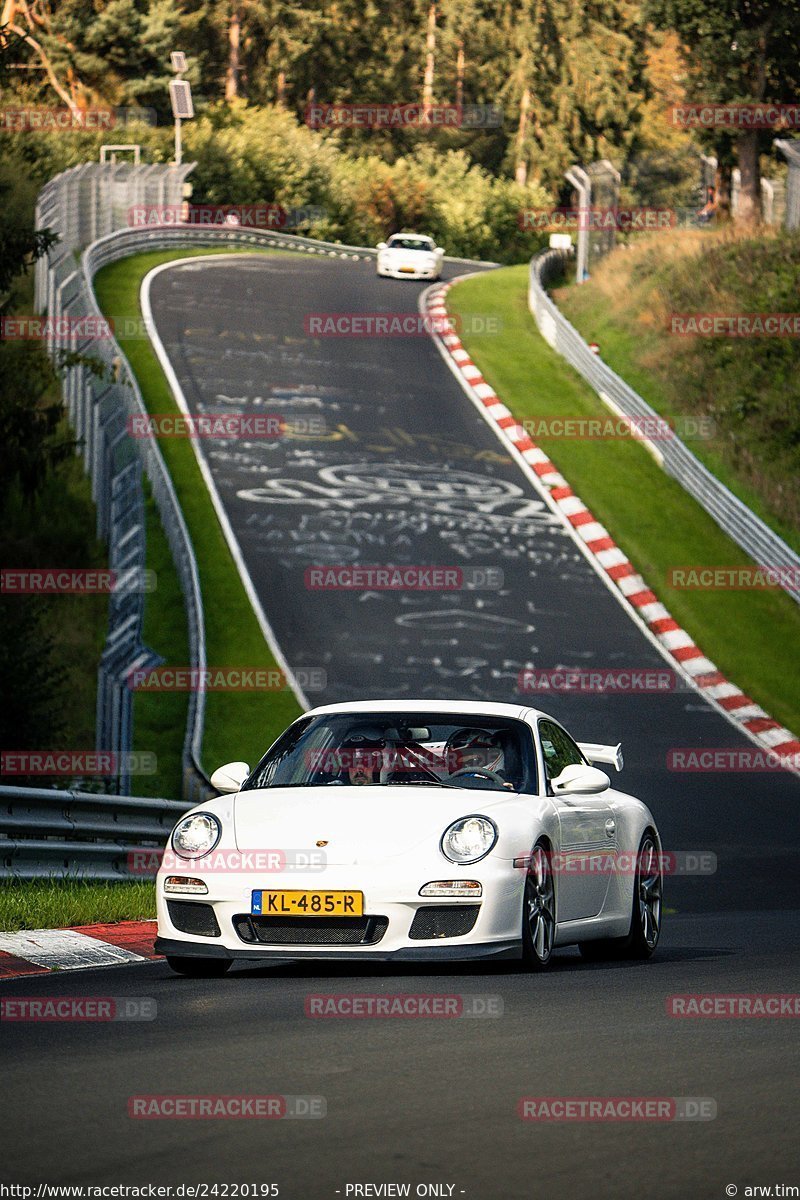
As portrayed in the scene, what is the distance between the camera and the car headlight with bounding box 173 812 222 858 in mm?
9141

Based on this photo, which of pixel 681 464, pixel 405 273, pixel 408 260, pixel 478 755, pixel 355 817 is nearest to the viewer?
pixel 355 817

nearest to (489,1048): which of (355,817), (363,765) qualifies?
(355,817)

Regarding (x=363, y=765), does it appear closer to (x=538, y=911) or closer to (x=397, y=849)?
(x=397, y=849)

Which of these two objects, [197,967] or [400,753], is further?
[400,753]

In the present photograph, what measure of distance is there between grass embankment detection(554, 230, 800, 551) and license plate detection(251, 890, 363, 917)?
22.2 m

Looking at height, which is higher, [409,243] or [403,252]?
[409,243]

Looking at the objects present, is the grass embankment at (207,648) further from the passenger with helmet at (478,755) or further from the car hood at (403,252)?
the car hood at (403,252)

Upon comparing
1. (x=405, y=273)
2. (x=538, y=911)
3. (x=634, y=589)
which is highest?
(x=538, y=911)

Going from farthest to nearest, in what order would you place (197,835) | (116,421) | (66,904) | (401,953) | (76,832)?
(116,421)
(76,832)
(66,904)
(197,835)
(401,953)

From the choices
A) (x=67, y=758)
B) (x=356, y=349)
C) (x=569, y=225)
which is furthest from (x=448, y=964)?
(x=569, y=225)

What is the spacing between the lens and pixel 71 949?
32.4 feet

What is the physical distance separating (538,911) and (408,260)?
44421 millimetres

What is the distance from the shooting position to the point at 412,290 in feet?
167

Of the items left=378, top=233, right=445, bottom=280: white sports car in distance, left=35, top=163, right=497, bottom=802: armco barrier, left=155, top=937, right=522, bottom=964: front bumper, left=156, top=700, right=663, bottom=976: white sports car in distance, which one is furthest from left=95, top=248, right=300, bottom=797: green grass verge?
left=378, top=233, right=445, bottom=280: white sports car in distance
